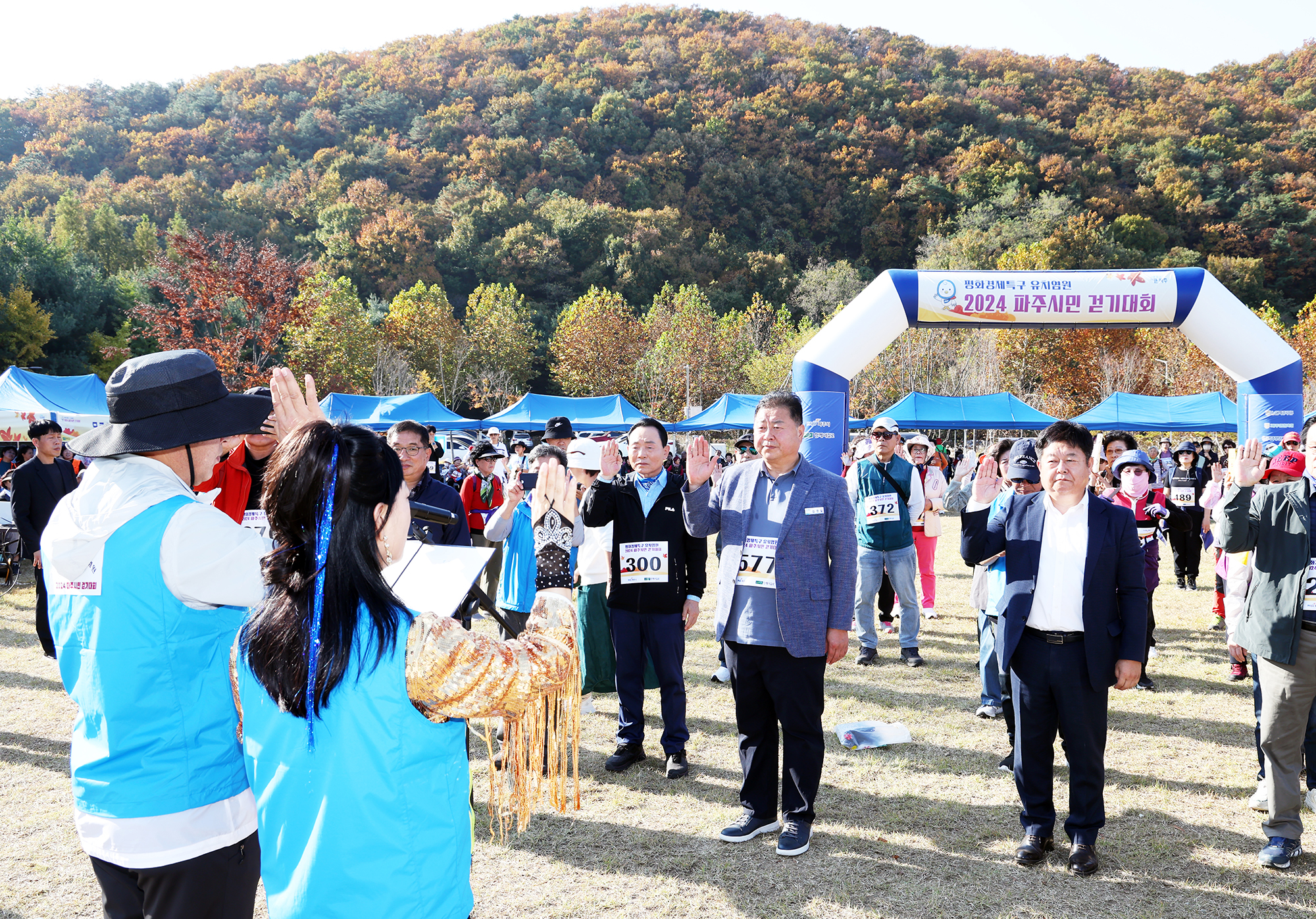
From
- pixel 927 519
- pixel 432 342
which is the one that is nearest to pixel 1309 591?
pixel 927 519

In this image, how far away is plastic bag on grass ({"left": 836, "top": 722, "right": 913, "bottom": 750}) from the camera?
5.36 m

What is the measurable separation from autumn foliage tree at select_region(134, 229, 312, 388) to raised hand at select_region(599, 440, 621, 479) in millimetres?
25697

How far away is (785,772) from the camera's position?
3.99 m

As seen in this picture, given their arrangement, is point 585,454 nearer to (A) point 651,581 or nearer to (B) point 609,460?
(B) point 609,460

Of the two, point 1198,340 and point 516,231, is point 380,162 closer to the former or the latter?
point 516,231

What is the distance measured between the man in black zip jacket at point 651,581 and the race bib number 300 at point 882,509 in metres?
3.15

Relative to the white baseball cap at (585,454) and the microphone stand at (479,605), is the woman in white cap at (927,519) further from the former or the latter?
the microphone stand at (479,605)

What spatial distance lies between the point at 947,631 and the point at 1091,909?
5.45 meters

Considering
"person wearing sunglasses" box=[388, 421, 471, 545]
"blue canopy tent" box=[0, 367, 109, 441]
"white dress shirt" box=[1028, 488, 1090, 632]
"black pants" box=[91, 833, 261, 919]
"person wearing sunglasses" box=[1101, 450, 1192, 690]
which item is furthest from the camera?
"blue canopy tent" box=[0, 367, 109, 441]

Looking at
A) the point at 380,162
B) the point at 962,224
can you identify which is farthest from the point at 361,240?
the point at 962,224

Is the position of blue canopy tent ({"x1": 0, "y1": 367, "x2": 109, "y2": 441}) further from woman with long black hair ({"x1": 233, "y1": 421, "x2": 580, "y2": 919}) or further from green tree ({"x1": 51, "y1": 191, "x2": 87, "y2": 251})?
green tree ({"x1": 51, "y1": 191, "x2": 87, "y2": 251})

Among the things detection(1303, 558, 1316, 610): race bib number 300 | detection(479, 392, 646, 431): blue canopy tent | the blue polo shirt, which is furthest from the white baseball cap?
detection(479, 392, 646, 431): blue canopy tent

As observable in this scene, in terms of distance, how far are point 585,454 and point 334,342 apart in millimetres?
39252

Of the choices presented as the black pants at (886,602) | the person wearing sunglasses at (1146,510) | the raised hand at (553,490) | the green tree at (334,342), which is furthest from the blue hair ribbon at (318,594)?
the green tree at (334,342)
